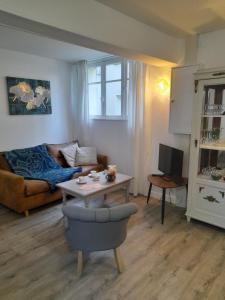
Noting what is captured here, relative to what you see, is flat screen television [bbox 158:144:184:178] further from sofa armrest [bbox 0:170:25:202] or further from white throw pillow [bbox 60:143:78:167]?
sofa armrest [bbox 0:170:25:202]

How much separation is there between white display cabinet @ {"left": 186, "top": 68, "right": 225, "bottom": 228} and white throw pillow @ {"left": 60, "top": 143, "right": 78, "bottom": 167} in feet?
7.31

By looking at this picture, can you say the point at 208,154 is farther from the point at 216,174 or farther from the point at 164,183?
the point at 164,183

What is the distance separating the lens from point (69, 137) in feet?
16.6

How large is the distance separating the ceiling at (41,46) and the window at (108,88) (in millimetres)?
265

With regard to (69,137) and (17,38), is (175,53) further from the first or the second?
(69,137)

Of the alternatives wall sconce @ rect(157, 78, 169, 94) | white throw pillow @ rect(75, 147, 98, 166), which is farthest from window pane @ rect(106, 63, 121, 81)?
white throw pillow @ rect(75, 147, 98, 166)

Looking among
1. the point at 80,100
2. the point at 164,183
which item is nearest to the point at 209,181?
the point at 164,183

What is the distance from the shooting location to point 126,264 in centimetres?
228

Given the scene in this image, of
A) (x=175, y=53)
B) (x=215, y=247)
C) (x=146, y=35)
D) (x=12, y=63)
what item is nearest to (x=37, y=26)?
(x=146, y=35)

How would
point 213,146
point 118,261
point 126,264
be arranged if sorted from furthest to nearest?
point 213,146
point 126,264
point 118,261

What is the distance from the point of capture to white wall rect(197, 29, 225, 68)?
3.01 metres

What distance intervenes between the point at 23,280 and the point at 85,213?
2.94 feet

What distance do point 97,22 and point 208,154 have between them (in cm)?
208

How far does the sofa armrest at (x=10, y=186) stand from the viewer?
3.17m
